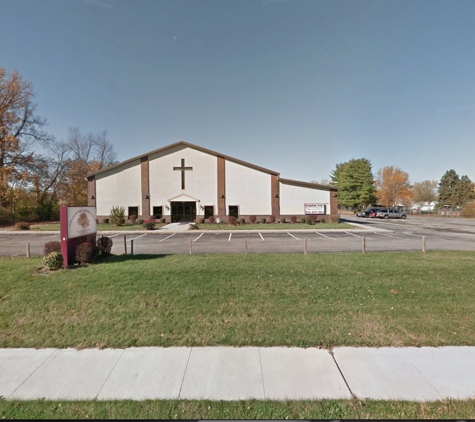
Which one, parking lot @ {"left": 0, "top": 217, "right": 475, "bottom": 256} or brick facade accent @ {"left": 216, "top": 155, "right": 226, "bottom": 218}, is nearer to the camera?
parking lot @ {"left": 0, "top": 217, "right": 475, "bottom": 256}

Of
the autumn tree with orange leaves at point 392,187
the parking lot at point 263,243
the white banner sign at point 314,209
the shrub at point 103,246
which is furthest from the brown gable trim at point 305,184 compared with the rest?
the autumn tree with orange leaves at point 392,187

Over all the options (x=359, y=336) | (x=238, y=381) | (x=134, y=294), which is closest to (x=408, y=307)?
(x=359, y=336)

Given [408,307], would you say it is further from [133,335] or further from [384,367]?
[133,335]

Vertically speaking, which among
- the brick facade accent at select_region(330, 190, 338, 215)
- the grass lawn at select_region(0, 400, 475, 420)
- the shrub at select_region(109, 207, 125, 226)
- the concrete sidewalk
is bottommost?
the concrete sidewalk

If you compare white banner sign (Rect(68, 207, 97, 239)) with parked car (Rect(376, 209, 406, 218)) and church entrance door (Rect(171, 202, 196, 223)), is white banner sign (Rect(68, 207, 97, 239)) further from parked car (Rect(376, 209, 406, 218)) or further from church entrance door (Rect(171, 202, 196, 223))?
parked car (Rect(376, 209, 406, 218))

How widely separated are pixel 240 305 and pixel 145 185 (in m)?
25.1

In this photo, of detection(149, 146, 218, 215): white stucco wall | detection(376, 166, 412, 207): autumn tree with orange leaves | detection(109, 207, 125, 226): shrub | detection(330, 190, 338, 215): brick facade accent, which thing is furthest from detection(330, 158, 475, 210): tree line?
detection(109, 207, 125, 226): shrub

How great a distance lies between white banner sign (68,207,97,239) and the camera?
742 centimetres

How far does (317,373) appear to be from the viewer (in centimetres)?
293

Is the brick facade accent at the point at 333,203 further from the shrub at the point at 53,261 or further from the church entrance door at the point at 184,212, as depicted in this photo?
the shrub at the point at 53,261

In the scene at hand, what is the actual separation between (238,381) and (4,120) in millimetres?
39758

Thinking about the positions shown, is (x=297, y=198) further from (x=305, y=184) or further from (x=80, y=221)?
(x=80, y=221)

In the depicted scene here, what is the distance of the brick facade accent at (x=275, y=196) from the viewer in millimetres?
26672

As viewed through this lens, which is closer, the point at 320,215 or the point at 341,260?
→ the point at 341,260
